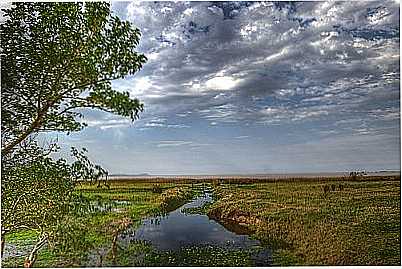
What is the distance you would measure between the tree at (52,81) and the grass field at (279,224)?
0.12 m

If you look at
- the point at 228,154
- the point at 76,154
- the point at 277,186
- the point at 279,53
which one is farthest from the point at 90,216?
the point at 279,53

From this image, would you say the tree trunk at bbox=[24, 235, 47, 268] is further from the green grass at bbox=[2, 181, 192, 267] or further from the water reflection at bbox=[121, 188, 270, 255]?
the water reflection at bbox=[121, 188, 270, 255]

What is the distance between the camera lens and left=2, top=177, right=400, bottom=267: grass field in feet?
8.15

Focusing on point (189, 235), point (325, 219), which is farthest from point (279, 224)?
point (189, 235)

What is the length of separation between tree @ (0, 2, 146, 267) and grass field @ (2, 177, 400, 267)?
122 mm

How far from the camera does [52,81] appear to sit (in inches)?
99.9

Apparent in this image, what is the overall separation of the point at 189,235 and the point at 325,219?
0.61 meters

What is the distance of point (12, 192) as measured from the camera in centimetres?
253

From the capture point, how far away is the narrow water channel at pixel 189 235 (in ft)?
8.19

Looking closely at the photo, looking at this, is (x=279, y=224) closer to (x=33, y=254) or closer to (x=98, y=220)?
(x=98, y=220)

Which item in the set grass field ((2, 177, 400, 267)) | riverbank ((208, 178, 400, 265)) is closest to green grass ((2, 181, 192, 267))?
grass field ((2, 177, 400, 267))

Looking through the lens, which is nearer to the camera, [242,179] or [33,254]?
[33,254]

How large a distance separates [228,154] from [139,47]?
63cm

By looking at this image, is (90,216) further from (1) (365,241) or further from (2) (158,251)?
(1) (365,241)
